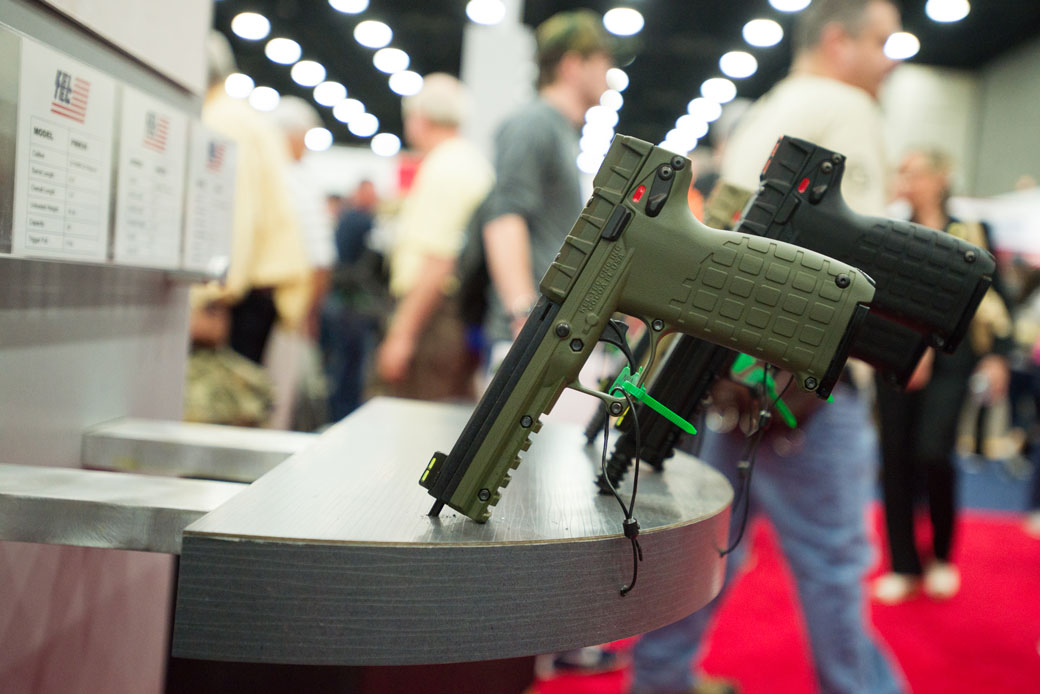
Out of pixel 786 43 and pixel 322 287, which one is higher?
pixel 786 43

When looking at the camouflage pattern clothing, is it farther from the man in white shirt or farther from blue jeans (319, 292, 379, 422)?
blue jeans (319, 292, 379, 422)

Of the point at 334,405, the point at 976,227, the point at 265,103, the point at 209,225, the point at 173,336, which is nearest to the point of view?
the point at 209,225

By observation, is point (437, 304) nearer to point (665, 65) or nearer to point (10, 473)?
point (10, 473)

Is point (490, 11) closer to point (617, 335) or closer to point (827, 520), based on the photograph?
point (827, 520)

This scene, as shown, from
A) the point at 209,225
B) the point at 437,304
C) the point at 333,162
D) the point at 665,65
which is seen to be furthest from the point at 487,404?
the point at 333,162

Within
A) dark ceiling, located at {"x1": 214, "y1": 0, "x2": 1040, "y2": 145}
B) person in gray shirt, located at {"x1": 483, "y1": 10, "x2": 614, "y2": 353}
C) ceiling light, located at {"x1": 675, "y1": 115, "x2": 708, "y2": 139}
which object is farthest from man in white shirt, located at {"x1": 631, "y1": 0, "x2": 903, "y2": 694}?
ceiling light, located at {"x1": 675, "y1": 115, "x2": 708, "y2": 139}

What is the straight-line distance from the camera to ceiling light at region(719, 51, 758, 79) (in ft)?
30.3

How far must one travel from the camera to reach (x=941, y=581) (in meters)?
3.45

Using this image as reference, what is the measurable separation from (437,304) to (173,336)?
4.49 feet

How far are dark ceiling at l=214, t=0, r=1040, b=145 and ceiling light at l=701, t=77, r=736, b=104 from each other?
12 centimetres

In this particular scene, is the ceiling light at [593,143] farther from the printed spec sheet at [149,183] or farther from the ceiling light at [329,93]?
the printed spec sheet at [149,183]

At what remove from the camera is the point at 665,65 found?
398 inches

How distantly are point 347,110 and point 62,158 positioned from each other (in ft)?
46.9

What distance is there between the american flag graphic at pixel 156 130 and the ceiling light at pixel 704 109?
Answer: 10.9 meters
